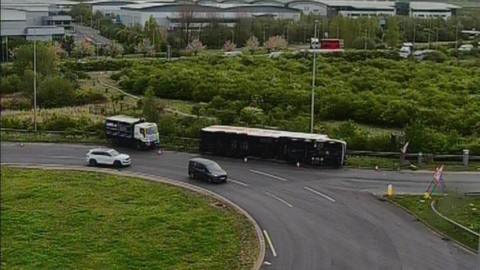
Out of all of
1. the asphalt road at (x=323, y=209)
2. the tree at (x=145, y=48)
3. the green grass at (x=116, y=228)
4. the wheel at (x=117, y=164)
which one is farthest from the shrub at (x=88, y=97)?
the tree at (x=145, y=48)

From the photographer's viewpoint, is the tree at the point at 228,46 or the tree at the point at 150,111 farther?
the tree at the point at 228,46

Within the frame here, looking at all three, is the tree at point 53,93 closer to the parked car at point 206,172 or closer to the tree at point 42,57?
the tree at point 42,57

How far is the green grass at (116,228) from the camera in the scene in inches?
230

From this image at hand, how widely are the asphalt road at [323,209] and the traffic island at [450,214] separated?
0.16 metres

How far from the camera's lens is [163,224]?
7105mm

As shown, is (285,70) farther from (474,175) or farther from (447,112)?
(474,175)

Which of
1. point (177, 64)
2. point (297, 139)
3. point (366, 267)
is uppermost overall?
point (177, 64)

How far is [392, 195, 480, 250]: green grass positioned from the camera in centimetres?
700

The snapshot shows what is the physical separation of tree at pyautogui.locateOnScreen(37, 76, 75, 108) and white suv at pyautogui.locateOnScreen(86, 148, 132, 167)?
5.28 metres

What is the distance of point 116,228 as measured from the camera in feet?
22.6

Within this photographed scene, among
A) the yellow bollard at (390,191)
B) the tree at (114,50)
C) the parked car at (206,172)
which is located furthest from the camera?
the tree at (114,50)

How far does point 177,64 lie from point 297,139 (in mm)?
11949

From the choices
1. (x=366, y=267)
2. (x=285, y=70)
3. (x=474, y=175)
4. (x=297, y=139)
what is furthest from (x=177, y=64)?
(x=366, y=267)

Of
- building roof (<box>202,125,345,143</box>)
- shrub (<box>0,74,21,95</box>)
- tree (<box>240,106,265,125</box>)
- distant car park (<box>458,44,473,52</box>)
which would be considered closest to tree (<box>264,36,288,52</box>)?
distant car park (<box>458,44,473,52</box>)
